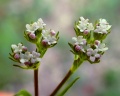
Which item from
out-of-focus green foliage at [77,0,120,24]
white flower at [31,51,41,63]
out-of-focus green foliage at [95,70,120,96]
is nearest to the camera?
white flower at [31,51,41,63]

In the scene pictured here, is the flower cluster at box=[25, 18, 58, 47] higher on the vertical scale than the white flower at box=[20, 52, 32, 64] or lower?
higher

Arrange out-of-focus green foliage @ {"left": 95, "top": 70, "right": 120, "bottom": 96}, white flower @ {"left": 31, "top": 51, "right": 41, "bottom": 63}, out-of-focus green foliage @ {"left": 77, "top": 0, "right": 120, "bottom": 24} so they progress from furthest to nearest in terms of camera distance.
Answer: out-of-focus green foliage @ {"left": 77, "top": 0, "right": 120, "bottom": 24}
out-of-focus green foliage @ {"left": 95, "top": 70, "right": 120, "bottom": 96}
white flower @ {"left": 31, "top": 51, "right": 41, "bottom": 63}

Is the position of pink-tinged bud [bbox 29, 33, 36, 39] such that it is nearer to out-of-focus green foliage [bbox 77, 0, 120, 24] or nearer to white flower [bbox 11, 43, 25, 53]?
white flower [bbox 11, 43, 25, 53]

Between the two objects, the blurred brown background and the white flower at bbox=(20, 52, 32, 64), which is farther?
the blurred brown background

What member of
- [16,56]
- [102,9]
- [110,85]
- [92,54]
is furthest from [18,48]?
[102,9]

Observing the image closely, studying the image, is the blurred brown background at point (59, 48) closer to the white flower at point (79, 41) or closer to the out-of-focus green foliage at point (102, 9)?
the out-of-focus green foliage at point (102, 9)

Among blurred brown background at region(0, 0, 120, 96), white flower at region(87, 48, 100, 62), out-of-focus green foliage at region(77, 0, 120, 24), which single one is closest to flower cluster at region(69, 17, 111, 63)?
white flower at region(87, 48, 100, 62)

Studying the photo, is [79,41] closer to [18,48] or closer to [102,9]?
[18,48]

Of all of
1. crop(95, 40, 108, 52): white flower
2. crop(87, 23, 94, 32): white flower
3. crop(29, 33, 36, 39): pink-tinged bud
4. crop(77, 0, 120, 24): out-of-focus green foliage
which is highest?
crop(87, 23, 94, 32): white flower
